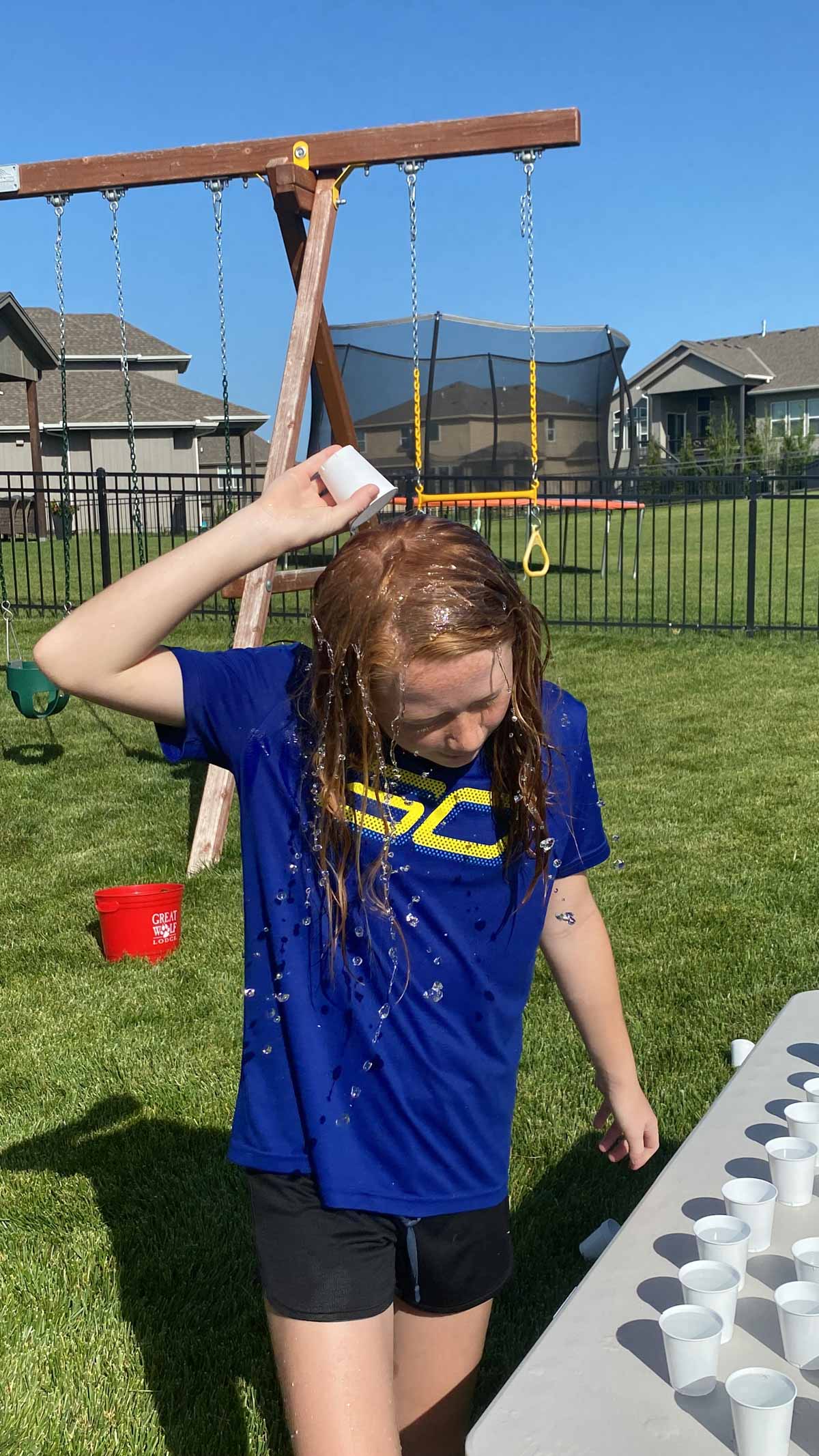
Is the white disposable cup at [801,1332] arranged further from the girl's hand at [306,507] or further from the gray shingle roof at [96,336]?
the gray shingle roof at [96,336]

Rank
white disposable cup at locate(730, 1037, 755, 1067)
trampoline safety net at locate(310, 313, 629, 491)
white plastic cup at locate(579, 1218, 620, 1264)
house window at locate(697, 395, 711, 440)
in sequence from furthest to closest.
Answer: house window at locate(697, 395, 711, 440)
trampoline safety net at locate(310, 313, 629, 491)
white disposable cup at locate(730, 1037, 755, 1067)
white plastic cup at locate(579, 1218, 620, 1264)

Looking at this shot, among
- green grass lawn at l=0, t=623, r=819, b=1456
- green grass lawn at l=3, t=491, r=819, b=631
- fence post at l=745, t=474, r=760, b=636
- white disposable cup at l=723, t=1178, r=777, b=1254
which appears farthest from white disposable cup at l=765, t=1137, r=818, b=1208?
fence post at l=745, t=474, r=760, b=636

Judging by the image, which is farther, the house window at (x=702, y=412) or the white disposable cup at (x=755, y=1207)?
the house window at (x=702, y=412)

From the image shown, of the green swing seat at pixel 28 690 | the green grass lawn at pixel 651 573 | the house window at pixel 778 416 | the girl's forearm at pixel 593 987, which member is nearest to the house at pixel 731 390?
the house window at pixel 778 416

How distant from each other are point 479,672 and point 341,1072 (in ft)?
2.00

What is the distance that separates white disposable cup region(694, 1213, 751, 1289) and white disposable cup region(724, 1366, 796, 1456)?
19 cm

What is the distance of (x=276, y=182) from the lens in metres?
5.95

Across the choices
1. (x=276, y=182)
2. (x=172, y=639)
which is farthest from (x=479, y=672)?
(x=172, y=639)

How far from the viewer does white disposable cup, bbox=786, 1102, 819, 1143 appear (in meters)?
1.77

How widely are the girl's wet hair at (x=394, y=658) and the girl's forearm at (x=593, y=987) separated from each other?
0.65 ft

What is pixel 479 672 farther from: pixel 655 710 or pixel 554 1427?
pixel 655 710

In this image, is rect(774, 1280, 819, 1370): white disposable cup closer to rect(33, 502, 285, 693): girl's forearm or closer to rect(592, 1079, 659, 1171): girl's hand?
rect(592, 1079, 659, 1171): girl's hand

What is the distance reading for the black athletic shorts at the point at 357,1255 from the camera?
1.81 meters

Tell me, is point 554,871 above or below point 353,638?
below
